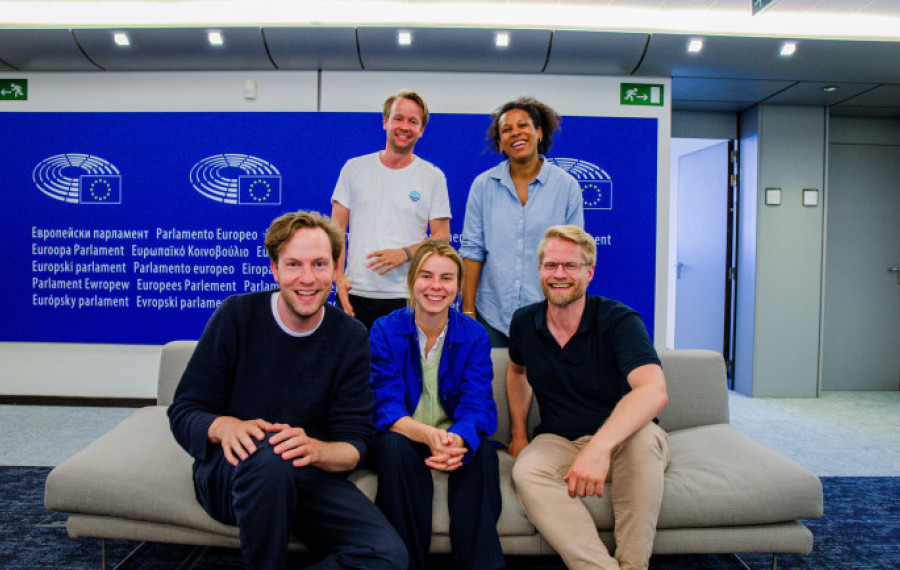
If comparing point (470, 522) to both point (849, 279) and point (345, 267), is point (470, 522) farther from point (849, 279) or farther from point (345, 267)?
point (849, 279)

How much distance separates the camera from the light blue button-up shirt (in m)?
2.68

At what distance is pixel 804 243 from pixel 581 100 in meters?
2.46

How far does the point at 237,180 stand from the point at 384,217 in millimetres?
2009

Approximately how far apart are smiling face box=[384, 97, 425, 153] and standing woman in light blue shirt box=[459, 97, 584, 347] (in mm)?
386

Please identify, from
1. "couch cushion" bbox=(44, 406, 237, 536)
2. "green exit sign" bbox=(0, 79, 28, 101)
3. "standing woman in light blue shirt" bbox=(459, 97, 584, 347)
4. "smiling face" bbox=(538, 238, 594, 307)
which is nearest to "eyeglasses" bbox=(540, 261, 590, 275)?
"smiling face" bbox=(538, 238, 594, 307)

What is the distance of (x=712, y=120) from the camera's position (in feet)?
17.5

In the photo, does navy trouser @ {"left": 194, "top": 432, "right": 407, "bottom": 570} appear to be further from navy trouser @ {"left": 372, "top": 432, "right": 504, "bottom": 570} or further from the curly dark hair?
the curly dark hair

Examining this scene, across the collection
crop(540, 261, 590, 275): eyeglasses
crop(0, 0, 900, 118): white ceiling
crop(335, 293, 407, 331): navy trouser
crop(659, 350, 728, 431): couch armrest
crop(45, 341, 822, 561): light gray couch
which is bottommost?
crop(45, 341, 822, 561): light gray couch

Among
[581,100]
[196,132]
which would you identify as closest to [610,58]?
[581,100]

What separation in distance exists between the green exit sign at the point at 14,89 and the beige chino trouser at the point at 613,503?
4.74m

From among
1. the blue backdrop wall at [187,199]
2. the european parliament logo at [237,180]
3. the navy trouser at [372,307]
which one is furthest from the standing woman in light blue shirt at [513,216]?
the european parliament logo at [237,180]

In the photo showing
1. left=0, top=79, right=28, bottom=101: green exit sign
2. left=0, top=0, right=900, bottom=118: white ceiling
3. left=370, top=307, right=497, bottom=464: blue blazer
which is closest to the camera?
left=370, top=307, right=497, bottom=464: blue blazer

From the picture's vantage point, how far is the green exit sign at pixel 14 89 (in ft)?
14.5

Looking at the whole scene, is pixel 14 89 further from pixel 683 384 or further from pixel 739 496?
pixel 739 496
